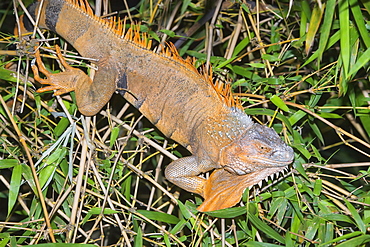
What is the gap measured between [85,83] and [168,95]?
0.43m

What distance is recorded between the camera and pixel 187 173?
86.5 inches

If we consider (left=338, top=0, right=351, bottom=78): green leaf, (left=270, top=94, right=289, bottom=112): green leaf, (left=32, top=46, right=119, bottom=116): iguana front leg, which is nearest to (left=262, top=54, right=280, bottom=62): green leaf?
(left=270, top=94, right=289, bottom=112): green leaf

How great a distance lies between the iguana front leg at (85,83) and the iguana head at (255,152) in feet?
2.16

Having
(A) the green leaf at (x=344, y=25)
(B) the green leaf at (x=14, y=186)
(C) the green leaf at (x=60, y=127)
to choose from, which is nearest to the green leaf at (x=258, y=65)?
(A) the green leaf at (x=344, y=25)

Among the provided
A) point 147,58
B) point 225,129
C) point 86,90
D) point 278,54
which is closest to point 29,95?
point 86,90

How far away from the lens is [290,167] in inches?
85.4

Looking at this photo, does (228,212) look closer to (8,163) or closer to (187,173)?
(187,173)

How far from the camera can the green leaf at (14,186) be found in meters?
2.03

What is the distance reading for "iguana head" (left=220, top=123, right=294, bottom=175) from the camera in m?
2.02

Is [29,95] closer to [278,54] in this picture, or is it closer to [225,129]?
[225,129]

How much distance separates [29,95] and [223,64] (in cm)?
102

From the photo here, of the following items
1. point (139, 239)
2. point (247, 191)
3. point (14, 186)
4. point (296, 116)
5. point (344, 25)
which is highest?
point (344, 25)

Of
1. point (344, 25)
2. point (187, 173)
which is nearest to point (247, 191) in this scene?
point (187, 173)

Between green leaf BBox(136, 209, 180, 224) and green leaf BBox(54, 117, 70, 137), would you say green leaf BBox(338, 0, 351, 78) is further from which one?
green leaf BBox(54, 117, 70, 137)
